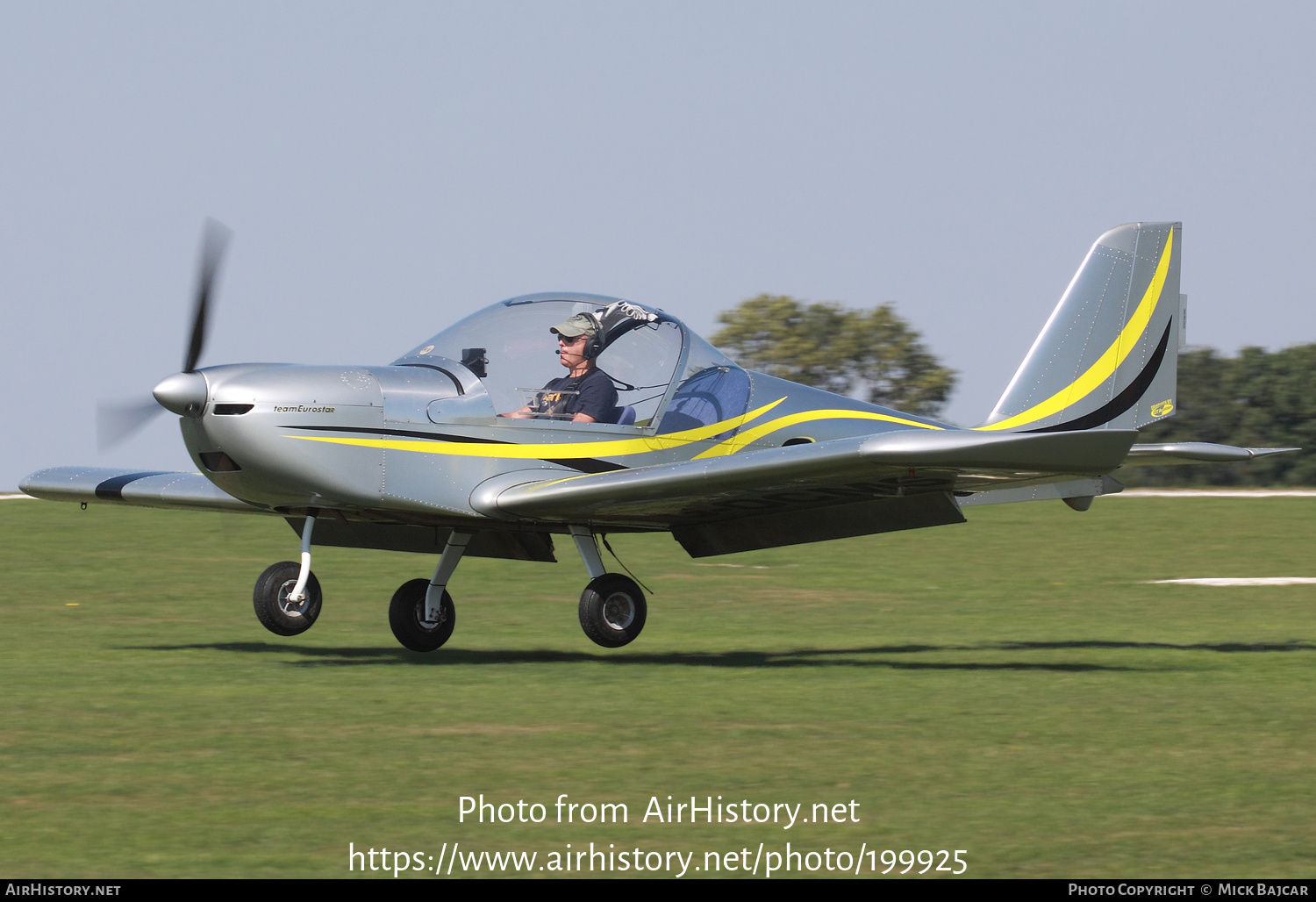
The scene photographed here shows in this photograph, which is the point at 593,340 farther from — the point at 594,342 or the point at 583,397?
the point at 583,397

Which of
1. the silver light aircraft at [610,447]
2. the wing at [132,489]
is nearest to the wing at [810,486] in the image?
the silver light aircraft at [610,447]

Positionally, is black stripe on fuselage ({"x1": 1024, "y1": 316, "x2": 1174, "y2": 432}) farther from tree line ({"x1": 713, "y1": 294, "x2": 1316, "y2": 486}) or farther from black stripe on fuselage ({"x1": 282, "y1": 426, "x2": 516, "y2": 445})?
tree line ({"x1": 713, "y1": 294, "x2": 1316, "y2": 486})

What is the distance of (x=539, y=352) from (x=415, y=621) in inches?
91.7

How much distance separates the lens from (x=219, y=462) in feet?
36.1

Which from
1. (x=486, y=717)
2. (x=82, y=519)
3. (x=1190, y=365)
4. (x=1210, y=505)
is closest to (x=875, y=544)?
(x=1210, y=505)

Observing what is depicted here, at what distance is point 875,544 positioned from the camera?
25734 millimetres

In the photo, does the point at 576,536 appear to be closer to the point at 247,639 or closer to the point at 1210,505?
the point at 247,639

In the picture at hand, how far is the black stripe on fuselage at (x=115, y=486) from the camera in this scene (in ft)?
44.7

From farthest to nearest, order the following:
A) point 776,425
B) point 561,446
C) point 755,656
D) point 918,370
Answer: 1. point 918,370
2. point 776,425
3. point 755,656
4. point 561,446

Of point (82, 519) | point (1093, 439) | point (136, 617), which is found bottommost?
point (82, 519)

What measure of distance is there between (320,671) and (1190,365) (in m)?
75.1

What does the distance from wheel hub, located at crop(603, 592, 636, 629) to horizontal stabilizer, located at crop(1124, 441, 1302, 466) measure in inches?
149

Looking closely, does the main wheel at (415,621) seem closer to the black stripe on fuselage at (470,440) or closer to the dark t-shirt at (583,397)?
the black stripe on fuselage at (470,440)

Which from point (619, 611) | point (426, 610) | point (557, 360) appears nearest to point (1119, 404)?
point (619, 611)
